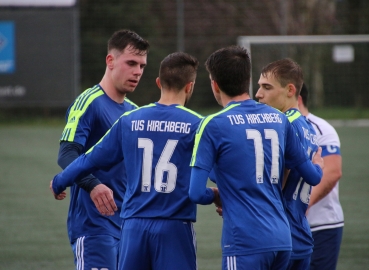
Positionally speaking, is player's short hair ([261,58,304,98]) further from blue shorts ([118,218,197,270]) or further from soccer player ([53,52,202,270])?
blue shorts ([118,218,197,270])

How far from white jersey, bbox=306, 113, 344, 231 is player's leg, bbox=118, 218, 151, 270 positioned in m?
1.72

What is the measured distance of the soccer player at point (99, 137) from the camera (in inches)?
175

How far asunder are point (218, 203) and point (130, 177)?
0.55m

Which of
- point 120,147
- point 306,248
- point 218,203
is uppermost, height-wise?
point 120,147

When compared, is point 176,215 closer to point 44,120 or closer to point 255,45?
point 255,45

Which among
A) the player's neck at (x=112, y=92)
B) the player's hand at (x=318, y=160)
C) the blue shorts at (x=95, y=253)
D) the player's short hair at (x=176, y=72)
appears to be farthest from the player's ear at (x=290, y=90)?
the blue shorts at (x=95, y=253)

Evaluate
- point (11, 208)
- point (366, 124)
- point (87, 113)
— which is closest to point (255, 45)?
point (366, 124)

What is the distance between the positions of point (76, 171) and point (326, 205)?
2.12 meters

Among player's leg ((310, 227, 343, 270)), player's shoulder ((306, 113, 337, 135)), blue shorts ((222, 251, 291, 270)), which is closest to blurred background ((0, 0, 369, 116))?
player's shoulder ((306, 113, 337, 135))

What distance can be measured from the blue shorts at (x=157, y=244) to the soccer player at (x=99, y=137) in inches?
25.1

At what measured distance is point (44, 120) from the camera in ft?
80.4

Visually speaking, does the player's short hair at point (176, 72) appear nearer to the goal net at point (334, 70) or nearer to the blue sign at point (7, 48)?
the blue sign at point (7, 48)

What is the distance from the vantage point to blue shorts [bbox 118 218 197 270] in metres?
3.85

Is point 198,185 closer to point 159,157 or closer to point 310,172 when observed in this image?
point 159,157
